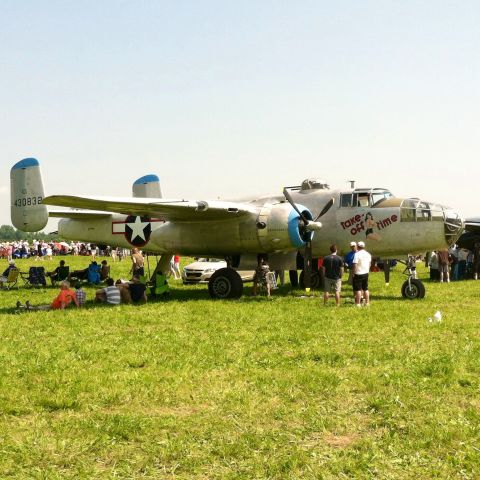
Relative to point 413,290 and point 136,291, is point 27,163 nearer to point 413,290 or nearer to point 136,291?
point 136,291

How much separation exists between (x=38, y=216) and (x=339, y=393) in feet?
47.9

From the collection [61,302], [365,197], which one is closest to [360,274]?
[365,197]

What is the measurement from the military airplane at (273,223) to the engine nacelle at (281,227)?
28 millimetres

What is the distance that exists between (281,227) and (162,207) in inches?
133

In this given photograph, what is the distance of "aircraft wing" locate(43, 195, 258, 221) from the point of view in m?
15.2

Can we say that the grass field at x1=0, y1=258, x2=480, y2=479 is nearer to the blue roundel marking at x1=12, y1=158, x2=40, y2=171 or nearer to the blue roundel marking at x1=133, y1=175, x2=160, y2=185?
the blue roundel marking at x1=12, y1=158, x2=40, y2=171

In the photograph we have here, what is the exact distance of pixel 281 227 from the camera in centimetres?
1695

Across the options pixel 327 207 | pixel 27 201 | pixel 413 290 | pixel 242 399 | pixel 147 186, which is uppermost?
pixel 147 186

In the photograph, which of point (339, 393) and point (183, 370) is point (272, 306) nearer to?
point (183, 370)

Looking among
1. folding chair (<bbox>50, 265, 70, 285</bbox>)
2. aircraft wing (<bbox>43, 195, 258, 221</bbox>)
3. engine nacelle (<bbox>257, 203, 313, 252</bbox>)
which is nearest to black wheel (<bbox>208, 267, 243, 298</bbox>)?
engine nacelle (<bbox>257, 203, 313, 252</bbox>)

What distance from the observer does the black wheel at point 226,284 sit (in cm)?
1775

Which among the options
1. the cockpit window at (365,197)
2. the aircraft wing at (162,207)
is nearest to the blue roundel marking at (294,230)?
the aircraft wing at (162,207)

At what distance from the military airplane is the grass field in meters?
4.67

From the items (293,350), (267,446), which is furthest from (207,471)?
(293,350)
